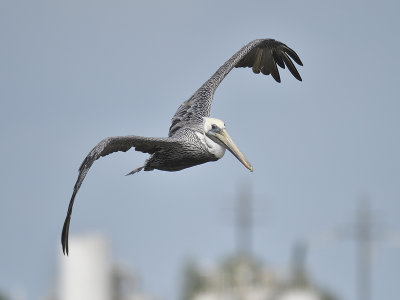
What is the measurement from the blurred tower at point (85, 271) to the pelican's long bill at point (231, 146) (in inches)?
1469

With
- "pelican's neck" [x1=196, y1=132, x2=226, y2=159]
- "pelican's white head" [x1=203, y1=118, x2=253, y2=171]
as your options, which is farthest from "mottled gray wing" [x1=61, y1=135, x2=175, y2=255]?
"pelican's white head" [x1=203, y1=118, x2=253, y2=171]

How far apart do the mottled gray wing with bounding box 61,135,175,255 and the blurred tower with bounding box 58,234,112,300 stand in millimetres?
37092

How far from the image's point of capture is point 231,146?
2564 centimetres

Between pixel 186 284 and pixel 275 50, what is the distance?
115890mm

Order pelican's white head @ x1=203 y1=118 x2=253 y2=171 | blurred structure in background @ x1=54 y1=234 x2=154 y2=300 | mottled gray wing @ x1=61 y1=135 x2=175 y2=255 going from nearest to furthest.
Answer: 1. mottled gray wing @ x1=61 y1=135 x2=175 y2=255
2. pelican's white head @ x1=203 y1=118 x2=253 y2=171
3. blurred structure in background @ x1=54 y1=234 x2=154 y2=300

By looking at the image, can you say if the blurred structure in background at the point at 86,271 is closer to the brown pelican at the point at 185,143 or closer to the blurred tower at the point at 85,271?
the blurred tower at the point at 85,271

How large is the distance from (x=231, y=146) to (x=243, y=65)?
667cm

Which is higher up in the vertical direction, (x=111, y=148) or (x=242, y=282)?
(x=111, y=148)

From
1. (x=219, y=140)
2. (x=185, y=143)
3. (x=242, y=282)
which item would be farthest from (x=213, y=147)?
(x=242, y=282)

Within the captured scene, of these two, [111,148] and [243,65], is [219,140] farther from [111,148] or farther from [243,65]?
[243,65]

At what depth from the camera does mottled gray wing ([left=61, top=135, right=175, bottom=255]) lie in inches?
937

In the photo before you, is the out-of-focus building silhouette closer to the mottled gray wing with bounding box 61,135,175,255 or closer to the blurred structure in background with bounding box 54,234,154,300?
the blurred structure in background with bounding box 54,234,154,300

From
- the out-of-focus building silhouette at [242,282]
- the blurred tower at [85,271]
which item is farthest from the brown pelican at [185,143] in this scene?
the out-of-focus building silhouette at [242,282]

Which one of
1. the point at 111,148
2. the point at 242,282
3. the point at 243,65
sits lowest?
the point at 242,282
